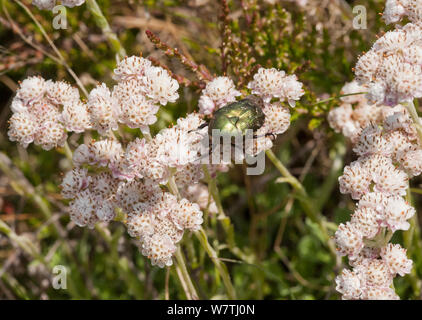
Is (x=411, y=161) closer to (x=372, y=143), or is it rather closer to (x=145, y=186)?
(x=372, y=143)

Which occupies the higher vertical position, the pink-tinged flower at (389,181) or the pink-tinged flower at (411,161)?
the pink-tinged flower at (411,161)

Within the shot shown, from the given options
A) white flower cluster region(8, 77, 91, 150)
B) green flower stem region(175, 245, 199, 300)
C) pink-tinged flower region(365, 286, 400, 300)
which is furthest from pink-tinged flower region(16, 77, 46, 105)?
pink-tinged flower region(365, 286, 400, 300)

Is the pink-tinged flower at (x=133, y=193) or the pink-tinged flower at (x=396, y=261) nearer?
the pink-tinged flower at (x=396, y=261)

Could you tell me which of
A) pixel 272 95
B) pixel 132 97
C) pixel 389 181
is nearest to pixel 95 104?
pixel 132 97

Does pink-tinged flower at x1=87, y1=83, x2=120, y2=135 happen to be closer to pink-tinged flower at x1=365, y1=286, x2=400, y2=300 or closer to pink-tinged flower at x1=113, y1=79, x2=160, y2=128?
pink-tinged flower at x1=113, y1=79, x2=160, y2=128

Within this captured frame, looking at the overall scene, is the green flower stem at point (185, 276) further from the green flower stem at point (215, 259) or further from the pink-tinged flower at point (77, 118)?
the pink-tinged flower at point (77, 118)

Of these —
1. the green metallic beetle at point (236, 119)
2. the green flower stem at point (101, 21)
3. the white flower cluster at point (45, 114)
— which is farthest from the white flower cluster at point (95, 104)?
the green flower stem at point (101, 21)

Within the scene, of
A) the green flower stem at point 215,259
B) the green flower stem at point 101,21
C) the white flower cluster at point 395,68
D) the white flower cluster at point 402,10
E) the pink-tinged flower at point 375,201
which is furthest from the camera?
the green flower stem at point 101,21
